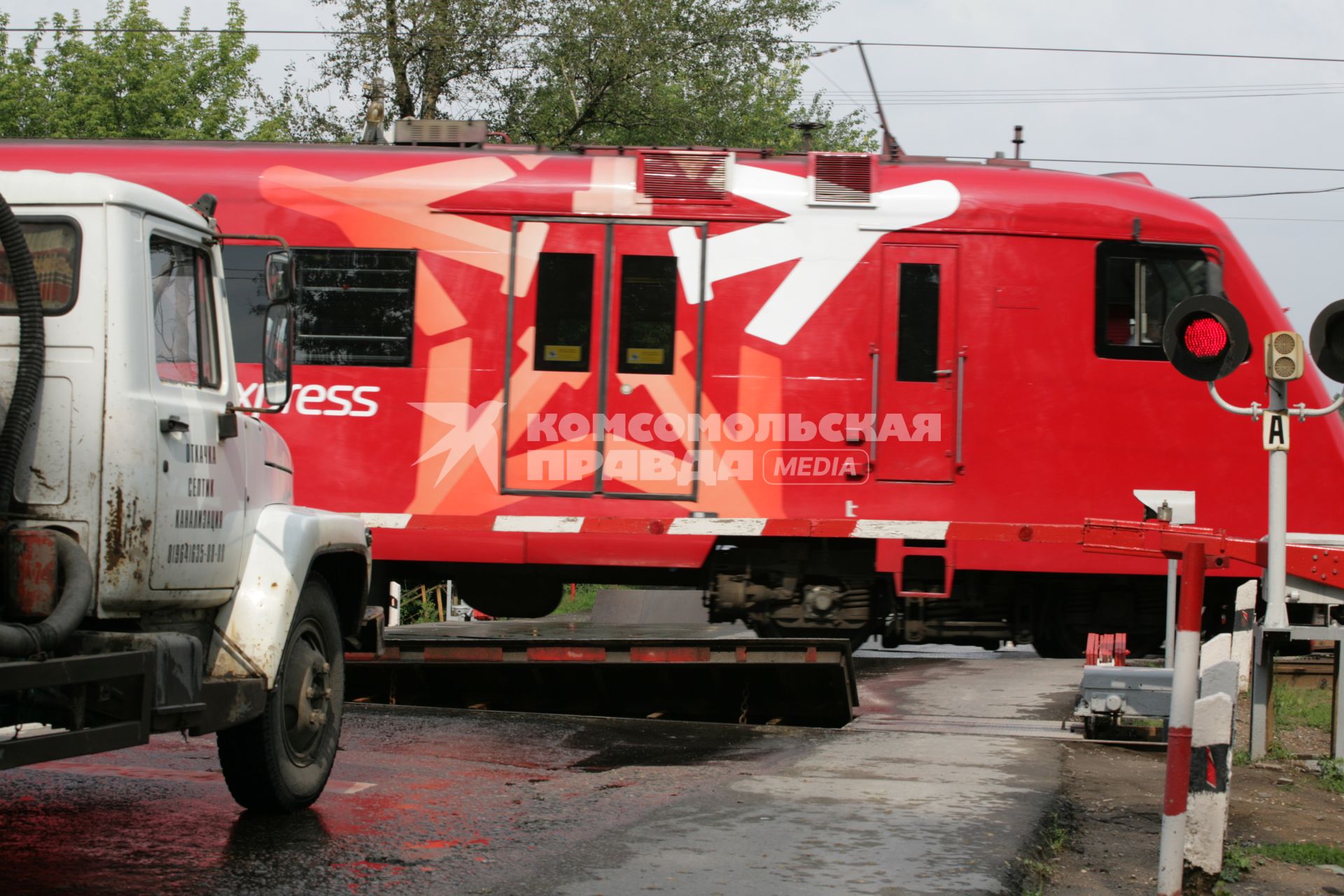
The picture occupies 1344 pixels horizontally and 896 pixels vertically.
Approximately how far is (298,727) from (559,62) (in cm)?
2513

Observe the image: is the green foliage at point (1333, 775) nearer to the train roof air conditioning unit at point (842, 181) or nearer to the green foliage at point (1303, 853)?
the green foliage at point (1303, 853)

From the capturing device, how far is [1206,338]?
757 cm

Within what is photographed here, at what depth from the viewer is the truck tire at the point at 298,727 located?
6.18 metres

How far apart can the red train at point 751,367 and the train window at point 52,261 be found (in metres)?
5.55

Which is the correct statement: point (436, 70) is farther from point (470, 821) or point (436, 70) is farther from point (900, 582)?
point (470, 821)

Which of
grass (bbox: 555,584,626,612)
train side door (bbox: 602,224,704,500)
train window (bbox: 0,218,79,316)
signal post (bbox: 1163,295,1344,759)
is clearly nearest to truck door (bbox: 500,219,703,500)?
train side door (bbox: 602,224,704,500)

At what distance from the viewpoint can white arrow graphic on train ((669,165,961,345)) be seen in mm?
11219

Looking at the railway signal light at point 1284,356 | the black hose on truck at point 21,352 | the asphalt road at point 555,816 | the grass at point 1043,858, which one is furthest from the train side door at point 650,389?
the black hose on truck at point 21,352

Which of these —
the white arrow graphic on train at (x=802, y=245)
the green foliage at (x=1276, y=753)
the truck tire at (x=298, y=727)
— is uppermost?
the white arrow graphic on train at (x=802, y=245)

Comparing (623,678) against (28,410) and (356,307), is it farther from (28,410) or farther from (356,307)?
(28,410)

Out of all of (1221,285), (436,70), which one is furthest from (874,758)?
(436,70)

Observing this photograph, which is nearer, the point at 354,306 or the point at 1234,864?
the point at 1234,864

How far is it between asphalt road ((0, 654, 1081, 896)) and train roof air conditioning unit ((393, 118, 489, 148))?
453cm

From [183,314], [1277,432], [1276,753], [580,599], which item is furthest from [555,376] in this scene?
[580,599]
